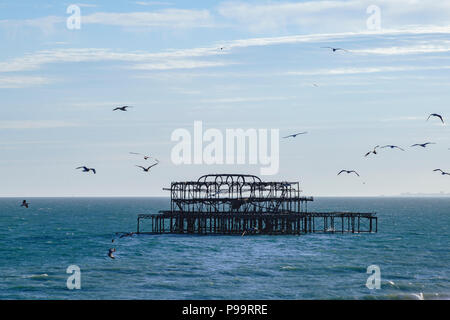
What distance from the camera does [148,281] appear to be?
5522 centimetres

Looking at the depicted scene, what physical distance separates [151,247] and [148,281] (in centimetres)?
2591

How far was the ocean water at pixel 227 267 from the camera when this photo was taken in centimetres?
5069

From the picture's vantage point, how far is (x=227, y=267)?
205ft

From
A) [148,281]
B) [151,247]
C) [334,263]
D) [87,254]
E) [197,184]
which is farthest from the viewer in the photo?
[197,184]

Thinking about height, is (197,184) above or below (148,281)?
above

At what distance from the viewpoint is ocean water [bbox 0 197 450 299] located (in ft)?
166

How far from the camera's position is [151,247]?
81000 millimetres

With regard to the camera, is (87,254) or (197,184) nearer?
(87,254)
